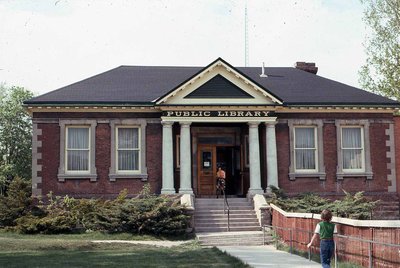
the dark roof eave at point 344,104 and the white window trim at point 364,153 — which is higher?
the dark roof eave at point 344,104

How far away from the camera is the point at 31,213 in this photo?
2738 cm

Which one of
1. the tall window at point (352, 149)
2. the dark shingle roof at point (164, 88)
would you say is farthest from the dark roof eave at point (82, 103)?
the tall window at point (352, 149)

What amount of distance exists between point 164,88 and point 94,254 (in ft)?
45.4

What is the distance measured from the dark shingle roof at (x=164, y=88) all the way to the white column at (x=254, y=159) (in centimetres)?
193

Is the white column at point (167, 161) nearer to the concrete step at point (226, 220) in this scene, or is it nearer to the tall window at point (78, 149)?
the concrete step at point (226, 220)

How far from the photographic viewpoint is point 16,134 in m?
62.3

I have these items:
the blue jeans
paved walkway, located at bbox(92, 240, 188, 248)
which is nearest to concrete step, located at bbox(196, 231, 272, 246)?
paved walkway, located at bbox(92, 240, 188, 248)

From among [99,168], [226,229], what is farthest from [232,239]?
[99,168]

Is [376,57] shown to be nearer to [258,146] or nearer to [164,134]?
[258,146]

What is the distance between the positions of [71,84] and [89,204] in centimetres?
733

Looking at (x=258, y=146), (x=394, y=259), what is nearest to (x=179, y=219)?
(x=258, y=146)

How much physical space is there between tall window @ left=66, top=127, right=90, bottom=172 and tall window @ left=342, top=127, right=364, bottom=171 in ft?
39.9

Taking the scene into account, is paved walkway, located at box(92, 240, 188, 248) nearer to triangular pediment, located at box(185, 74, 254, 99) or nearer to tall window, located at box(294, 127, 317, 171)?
triangular pediment, located at box(185, 74, 254, 99)

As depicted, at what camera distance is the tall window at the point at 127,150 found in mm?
29656
